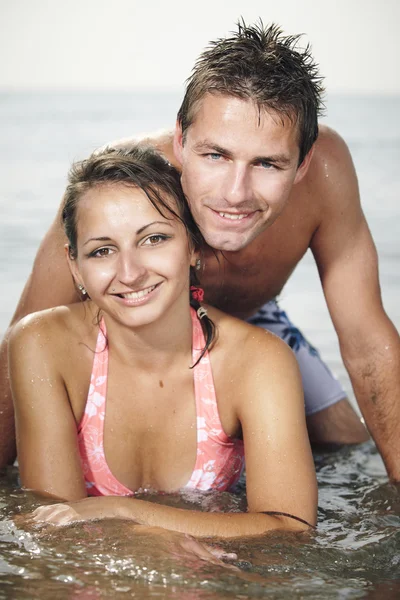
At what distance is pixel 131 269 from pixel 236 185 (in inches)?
16.1

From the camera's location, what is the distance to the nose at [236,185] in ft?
9.23

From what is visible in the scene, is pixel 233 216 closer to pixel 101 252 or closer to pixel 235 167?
pixel 235 167

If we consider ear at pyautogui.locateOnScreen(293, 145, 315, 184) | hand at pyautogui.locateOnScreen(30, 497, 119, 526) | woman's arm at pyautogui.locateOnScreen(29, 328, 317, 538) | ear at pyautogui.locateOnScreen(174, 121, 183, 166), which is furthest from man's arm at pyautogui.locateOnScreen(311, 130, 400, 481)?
hand at pyautogui.locateOnScreen(30, 497, 119, 526)

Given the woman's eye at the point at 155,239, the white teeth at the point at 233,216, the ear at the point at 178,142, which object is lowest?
the woman's eye at the point at 155,239

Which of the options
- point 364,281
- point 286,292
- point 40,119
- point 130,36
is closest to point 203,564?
point 364,281

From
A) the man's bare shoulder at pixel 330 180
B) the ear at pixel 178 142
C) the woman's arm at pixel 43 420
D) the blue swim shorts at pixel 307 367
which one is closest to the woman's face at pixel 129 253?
the woman's arm at pixel 43 420

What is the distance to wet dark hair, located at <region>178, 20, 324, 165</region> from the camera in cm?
279

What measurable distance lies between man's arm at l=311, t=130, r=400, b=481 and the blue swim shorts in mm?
619

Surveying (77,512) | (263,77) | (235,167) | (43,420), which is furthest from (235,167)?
(77,512)

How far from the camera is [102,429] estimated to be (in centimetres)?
A: 300

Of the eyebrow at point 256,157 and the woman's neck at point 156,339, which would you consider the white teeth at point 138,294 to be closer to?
the woman's neck at point 156,339

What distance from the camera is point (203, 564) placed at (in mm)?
2389

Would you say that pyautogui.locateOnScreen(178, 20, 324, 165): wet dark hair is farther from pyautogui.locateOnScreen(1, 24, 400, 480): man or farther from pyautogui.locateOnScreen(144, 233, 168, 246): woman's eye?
pyautogui.locateOnScreen(144, 233, 168, 246): woman's eye

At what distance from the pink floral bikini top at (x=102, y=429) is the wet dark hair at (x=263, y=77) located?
2.20 feet
